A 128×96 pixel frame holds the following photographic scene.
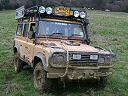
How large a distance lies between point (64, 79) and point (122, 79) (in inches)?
106

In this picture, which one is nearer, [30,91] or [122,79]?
[30,91]

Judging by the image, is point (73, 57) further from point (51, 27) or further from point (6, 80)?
point (6, 80)

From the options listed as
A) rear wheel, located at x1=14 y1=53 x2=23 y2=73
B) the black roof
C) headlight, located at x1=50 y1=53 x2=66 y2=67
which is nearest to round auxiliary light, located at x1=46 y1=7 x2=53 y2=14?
the black roof

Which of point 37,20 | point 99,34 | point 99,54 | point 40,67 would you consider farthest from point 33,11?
point 99,34

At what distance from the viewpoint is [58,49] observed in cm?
848

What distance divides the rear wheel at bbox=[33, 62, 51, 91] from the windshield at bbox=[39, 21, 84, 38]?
3.98ft

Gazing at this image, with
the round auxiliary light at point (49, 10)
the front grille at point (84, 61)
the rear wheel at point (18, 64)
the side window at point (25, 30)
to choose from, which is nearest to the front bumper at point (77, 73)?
the front grille at point (84, 61)

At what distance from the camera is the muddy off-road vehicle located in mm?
8328

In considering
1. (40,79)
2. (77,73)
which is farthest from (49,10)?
(77,73)

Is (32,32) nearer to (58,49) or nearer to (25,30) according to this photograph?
(25,30)

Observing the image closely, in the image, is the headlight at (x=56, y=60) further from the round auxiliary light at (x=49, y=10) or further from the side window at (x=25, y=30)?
the side window at (x=25, y=30)

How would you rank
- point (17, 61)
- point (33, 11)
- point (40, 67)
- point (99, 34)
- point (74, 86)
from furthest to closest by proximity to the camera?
point (99, 34) → point (17, 61) → point (33, 11) → point (74, 86) → point (40, 67)

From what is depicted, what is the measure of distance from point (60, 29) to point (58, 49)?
5.44 ft

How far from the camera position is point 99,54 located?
8.62 m
